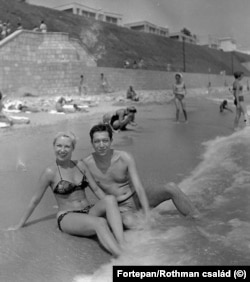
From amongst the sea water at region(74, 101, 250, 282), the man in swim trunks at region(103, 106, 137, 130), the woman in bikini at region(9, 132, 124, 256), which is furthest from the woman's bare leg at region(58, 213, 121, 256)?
the man in swim trunks at region(103, 106, 137, 130)

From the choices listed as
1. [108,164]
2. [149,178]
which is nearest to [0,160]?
[149,178]

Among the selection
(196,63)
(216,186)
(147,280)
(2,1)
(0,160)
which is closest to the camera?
(147,280)

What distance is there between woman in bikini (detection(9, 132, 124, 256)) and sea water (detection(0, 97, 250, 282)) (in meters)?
0.12

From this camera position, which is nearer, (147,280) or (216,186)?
(147,280)

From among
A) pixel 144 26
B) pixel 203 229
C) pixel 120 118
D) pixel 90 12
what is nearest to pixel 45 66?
pixel 120 118

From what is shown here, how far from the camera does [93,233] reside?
2.95 m

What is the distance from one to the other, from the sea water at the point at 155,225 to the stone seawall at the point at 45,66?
14.4 metres

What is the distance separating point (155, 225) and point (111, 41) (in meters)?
40.5

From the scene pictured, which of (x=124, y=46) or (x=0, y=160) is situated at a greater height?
(x=124, y=46)

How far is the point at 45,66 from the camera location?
72.5 ft

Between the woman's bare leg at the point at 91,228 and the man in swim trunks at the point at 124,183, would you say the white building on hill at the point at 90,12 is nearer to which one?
the man in swim trunks at the point at 124,183

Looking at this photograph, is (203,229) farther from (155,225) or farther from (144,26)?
(144,26)

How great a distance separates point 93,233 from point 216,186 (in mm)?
2242

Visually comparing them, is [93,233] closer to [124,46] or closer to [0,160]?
[0,160]
